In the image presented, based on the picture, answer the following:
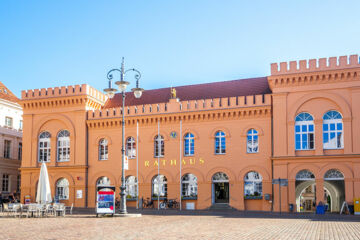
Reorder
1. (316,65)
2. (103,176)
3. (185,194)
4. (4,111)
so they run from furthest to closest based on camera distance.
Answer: (4,111) → (103,176) → (185,194) → (316,65)

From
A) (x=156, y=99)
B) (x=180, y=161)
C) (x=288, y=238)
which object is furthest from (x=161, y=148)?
(x=288, y=238)

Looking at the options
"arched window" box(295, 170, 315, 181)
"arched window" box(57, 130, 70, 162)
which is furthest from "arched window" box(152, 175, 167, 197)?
"arched window" box(295, 170, 315, 181)

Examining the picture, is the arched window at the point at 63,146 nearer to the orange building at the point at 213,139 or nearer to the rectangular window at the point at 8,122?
the orange building at the point at 213,139

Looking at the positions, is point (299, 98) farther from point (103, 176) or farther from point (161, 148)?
point (103, 176)

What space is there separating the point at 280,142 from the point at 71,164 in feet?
56.2

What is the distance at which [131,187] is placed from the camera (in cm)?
3794

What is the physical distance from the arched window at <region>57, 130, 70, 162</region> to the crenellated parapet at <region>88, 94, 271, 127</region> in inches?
94.7

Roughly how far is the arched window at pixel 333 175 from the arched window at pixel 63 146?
2062 cm

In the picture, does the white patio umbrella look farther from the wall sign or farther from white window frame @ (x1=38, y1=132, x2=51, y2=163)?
white window frame @ (x1=38, y1=132, x2=51, y2=163)

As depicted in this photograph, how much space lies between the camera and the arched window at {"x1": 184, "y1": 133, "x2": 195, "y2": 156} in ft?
120

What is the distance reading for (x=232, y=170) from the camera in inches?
1373

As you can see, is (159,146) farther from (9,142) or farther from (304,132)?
(9,142)

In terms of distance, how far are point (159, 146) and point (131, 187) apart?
13.2 feet

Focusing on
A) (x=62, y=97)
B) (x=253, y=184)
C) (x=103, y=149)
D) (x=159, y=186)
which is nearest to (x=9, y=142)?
(x=62, y=97)
